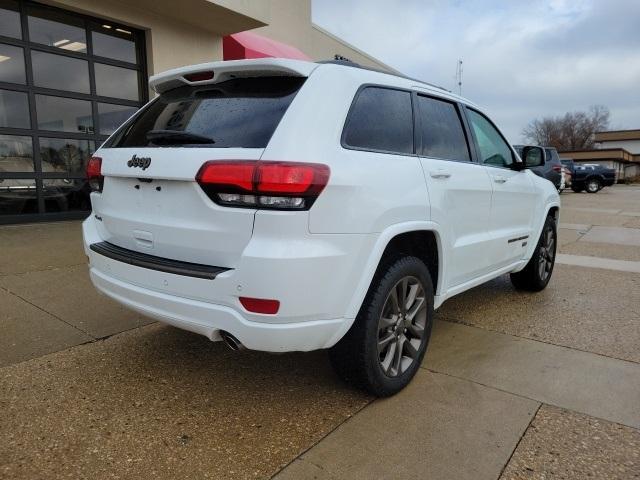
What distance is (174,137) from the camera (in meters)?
2.67

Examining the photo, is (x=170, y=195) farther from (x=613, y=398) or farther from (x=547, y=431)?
(x=613, y=398)

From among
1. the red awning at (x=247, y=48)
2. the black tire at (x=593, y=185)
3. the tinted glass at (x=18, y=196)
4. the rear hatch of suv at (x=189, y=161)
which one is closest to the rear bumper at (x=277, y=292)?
the rear hatch of suv at (x=189, y=161)

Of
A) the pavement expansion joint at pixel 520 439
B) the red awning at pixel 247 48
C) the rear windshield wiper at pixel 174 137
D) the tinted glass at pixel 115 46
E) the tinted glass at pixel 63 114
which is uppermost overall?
the red awning at pixel 247 48

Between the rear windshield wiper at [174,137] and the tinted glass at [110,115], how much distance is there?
7619 millimetres

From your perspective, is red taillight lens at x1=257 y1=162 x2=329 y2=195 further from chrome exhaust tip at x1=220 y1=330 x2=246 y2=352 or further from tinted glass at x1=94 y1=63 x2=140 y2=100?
tinted glass at x1=94 y1=63 x2=140 y2=100

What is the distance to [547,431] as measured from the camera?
264 centimetres

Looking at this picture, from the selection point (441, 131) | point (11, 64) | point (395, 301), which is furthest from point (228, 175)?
point (11, 64)

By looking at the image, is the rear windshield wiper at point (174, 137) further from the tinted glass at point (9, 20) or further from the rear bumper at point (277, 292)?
the tinted glass at point (9, 20)

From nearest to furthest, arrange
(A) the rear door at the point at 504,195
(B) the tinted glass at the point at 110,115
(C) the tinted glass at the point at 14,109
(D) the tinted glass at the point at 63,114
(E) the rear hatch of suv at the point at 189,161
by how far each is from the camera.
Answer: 1. (E) the rear hatch of suv at the point at 189,161
2. (A) the rear door at the point at 504,195
3. (C) the tinted glass at the point at 14,109
4. (D) the tinted glass at the point at 63,114
5. (B) the tinted glass at the point at 110,115

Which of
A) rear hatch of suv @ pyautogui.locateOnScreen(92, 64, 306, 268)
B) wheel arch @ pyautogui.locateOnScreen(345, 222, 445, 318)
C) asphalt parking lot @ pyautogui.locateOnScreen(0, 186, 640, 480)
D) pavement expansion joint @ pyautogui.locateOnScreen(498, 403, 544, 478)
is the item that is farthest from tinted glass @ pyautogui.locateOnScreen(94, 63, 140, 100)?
pavement expansion joint @ pyautogui.locateOnScreen(498, 403, 544, 478)

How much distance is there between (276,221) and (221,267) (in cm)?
39

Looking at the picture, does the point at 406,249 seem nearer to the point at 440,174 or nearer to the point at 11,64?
the point at 440,174

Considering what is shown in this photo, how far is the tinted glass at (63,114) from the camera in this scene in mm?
8805

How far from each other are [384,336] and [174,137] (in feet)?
5.29
